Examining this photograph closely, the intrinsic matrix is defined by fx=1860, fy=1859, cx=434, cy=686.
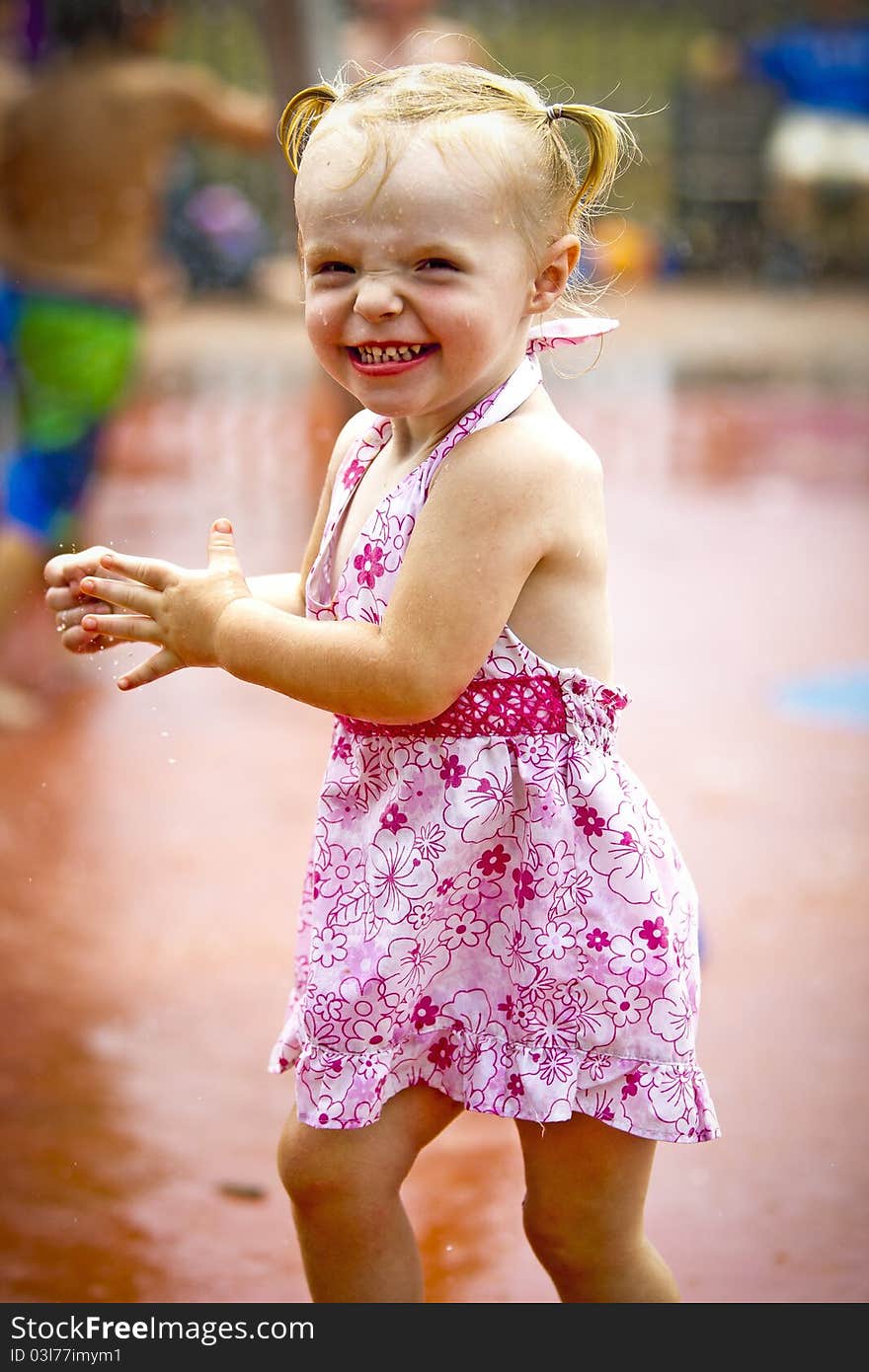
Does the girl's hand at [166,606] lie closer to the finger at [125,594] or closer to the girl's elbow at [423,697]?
the finger at [125,594]

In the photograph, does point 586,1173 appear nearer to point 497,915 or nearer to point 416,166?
point 497,915

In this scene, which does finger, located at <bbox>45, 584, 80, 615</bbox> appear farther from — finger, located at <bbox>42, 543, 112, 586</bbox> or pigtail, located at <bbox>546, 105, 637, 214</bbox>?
pigtail, located at <bbox>546, 105, 637, 214</bbox>

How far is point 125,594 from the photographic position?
180 centimetres

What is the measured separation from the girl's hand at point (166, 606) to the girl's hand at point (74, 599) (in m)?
0.02

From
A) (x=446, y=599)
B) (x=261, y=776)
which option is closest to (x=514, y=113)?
(x=446, y=599)

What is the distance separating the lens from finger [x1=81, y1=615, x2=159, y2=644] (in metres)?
1.80

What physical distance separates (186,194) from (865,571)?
29.8 feet

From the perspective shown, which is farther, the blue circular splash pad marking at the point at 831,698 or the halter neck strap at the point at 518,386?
the blue circular splash pad marking at the point at 831,698

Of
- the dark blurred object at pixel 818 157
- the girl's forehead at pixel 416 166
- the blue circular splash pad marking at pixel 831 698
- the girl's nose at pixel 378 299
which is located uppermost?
the dark blurred object at pixel 818 157

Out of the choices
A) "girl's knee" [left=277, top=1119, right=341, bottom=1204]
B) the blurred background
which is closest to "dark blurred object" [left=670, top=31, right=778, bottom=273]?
the blurred background

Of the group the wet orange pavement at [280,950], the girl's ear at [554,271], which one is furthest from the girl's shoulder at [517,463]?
the wet orange pavement at [280,950]

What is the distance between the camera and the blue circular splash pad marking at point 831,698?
4.96 meters
